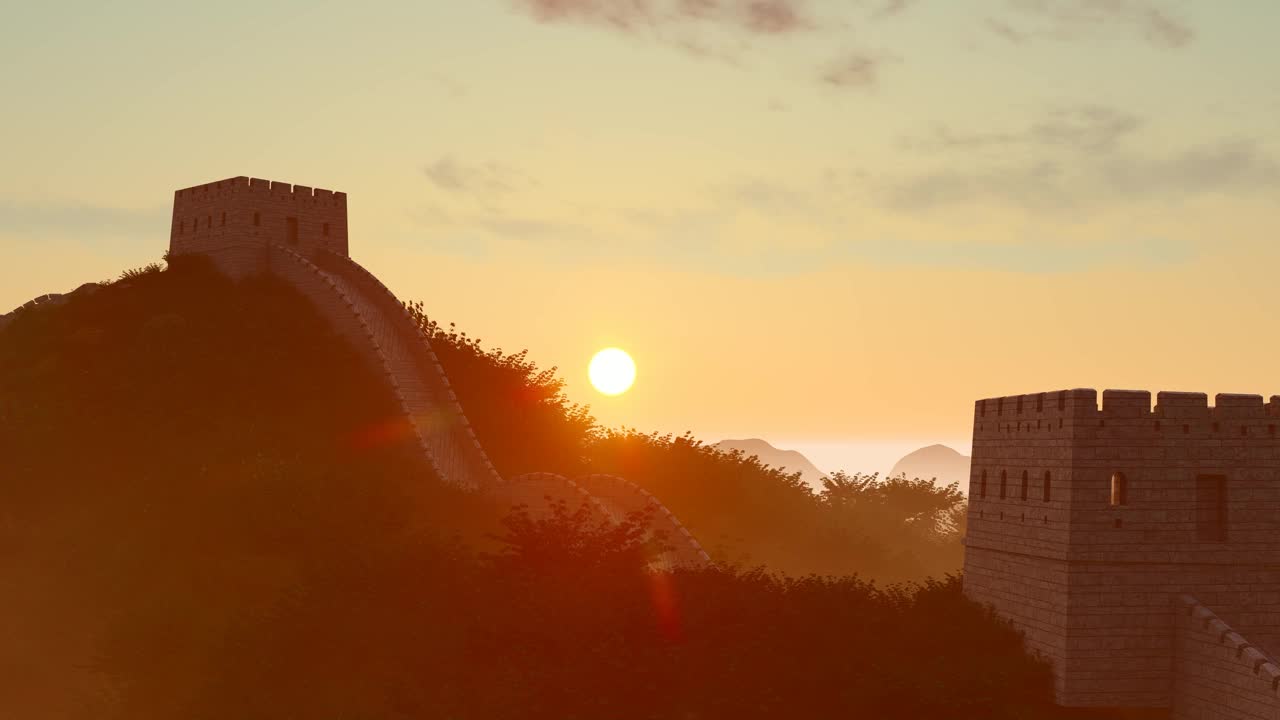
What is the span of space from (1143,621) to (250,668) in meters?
20.6

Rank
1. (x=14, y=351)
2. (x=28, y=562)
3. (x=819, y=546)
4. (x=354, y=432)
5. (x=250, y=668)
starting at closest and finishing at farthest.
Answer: (x=250, y=668) → (x=28, y=562) → (x=354, y=432) → (x=14, y=351) → (x=819, y=546)

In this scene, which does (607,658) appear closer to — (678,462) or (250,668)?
(250,668)

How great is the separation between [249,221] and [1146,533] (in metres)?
35.3

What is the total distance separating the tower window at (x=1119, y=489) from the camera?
28891 millimetres

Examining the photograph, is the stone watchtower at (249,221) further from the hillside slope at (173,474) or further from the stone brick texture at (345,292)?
the hillside slope at (173,474)

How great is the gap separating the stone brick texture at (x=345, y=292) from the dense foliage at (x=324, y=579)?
952mm

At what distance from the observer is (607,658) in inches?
1128

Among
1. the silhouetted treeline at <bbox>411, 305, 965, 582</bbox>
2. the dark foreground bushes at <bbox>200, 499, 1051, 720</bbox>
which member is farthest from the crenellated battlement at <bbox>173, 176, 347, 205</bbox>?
the dark foreground bushes at <bbox>200, 499, 1051, 720</bbox>

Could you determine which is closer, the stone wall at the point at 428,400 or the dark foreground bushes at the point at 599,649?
the dark foreground bushes at the point at 599,649

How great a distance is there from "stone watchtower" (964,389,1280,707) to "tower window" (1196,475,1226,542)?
23mm

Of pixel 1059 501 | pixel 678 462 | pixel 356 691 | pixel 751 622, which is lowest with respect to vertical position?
pixel 356 691

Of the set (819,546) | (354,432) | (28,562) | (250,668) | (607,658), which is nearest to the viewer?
(607,658)

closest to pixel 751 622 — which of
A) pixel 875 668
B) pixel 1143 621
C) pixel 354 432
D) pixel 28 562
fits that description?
pixel 875 668

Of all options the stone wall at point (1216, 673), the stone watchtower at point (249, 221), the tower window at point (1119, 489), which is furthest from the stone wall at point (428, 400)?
the stone wall at point (1216, 673)
